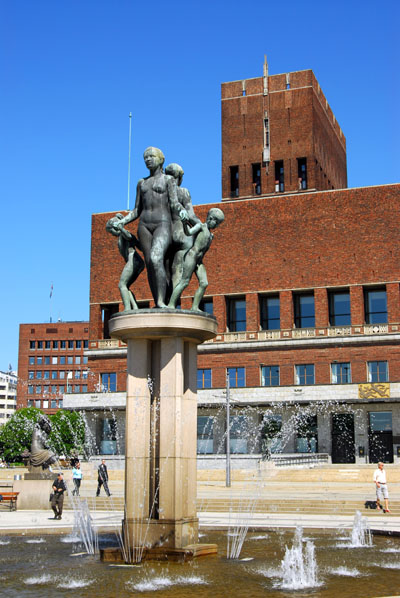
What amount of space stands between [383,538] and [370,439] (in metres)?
41.2

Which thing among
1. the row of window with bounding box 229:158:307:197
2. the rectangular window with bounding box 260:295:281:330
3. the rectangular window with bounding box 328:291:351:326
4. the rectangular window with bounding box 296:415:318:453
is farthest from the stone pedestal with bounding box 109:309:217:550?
the row of window with bounding box 229:158:307:197

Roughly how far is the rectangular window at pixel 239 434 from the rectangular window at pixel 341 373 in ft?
25.2

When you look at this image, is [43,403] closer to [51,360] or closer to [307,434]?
[51,360]

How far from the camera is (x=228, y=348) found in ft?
214

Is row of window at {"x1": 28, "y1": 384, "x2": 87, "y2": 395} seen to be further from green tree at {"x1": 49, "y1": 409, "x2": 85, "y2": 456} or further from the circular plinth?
the circular plinth

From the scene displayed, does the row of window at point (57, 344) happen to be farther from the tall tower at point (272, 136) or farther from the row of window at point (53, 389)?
the tall tower at point (272, 136)

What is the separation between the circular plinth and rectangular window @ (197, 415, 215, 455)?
47563mm

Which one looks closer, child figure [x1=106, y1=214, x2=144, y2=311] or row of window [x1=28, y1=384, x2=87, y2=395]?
child figure [x1=106, y1=214, x2=144, y2=311]

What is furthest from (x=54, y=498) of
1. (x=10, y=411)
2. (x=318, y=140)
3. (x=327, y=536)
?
(x=10, y=411)

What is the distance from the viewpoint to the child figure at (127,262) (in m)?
15.6

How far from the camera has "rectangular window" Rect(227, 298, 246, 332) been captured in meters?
66.2

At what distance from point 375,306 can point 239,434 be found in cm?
1469

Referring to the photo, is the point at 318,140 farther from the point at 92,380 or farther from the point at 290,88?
the point at 92,380

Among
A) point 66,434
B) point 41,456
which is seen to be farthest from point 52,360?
point 41,456
